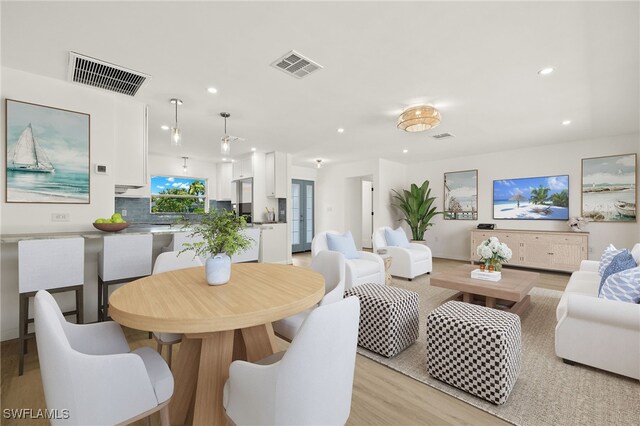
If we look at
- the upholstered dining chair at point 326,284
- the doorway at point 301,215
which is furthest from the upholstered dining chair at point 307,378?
the doorway at point 301,215

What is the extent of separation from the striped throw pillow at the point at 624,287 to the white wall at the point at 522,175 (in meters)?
3.97

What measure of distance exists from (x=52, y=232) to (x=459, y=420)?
3.61 m

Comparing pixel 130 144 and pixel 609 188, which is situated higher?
pixel 130 144

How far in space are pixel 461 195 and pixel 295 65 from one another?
5376mm

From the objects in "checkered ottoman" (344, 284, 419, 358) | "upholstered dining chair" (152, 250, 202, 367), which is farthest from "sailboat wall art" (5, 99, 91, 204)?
"checkered ottoman" (344, 284, 419, 358)

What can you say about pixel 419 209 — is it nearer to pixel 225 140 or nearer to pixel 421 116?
pixel 421 116

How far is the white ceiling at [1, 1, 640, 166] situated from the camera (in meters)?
1.77

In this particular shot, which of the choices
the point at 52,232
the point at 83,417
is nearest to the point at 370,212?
the point at 52,232

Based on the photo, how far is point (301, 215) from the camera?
25.3 feet

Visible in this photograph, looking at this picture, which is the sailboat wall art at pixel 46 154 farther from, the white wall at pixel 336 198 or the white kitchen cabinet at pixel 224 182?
the white wall at pixel 336 198

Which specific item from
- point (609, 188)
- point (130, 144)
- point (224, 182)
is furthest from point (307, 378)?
point (224, 182)

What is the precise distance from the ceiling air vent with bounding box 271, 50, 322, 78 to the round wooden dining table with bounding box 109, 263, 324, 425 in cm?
171

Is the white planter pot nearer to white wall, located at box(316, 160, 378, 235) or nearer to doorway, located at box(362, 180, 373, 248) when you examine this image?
white wall, located at box(316, 160, 378, 235)

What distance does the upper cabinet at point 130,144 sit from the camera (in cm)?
314
